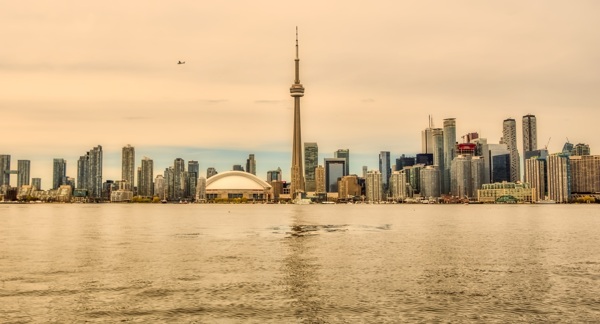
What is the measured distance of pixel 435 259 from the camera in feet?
206

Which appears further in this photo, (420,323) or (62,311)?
(62,311)

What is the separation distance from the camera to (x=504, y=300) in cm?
3953

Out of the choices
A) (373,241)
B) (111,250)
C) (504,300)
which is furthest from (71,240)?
(504,300)

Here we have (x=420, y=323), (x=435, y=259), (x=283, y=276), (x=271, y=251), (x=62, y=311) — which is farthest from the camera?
(x=271, y=251)

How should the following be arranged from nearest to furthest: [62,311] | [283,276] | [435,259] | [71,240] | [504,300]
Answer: [62,311]
[504,300]
[283,276]
[435,259]
[71,240]

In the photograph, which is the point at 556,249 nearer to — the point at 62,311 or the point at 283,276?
the point at 283,276

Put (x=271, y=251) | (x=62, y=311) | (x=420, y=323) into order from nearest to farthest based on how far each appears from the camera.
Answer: (x=420, y=323)
(x=62, y=311)
(x=271, y=251)

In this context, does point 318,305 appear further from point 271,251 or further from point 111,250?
point 111,250

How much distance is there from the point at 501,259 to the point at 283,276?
2652 cm

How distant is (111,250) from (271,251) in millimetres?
19082

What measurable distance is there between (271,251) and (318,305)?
33.3 metres

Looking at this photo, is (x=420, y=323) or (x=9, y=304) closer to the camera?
(x=420, y=323)

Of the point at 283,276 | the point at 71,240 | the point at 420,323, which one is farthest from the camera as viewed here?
the point at 71,240

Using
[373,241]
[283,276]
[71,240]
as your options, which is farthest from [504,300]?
[71,240]
